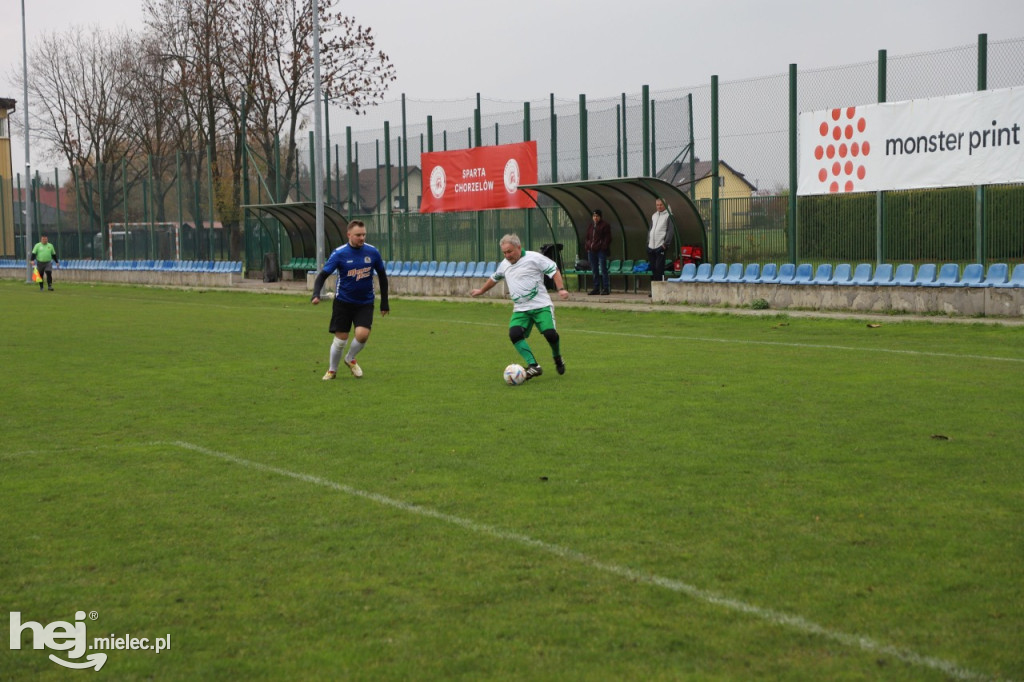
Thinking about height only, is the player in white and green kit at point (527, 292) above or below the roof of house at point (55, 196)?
below

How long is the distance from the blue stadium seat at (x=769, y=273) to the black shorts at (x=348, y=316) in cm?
1122

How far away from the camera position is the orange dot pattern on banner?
2139 cm

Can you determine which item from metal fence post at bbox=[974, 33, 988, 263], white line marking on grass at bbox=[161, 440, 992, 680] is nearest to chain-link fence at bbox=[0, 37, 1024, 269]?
metal fence post at bbox=[974, 33, 988, 263]

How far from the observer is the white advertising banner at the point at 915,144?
62.6ft

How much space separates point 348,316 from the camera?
1261cm

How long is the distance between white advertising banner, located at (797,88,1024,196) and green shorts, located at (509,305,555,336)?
10383 mm

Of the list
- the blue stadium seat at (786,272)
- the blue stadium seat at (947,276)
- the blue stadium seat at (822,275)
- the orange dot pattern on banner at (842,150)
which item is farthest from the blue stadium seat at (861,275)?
the orange dot pattern on banner at (842,150)

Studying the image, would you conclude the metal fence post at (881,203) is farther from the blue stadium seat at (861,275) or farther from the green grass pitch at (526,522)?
the green grass pitch at (526,522)

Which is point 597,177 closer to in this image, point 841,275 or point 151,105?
point 841,275

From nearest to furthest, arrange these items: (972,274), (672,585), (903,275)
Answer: (672,585) < (972,274) < (903,275)

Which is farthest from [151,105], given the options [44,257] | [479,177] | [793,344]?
[793,344]

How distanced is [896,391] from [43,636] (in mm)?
8287

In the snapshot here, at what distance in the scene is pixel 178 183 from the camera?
4425 centimetres

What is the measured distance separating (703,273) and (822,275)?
287 cm
